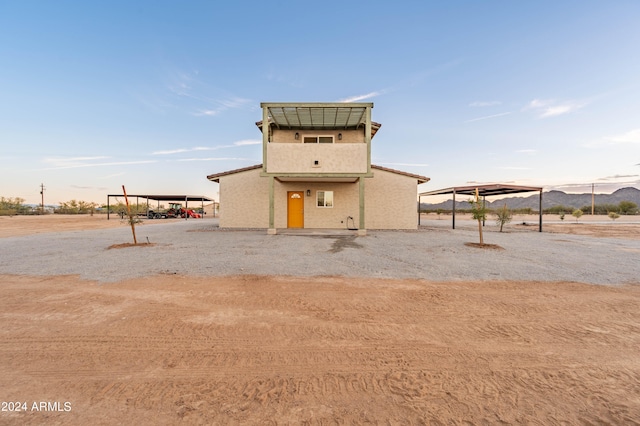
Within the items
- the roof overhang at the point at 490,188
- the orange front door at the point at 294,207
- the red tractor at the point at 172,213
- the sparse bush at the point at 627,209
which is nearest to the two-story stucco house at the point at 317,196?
the orange front door at the point at 294,207

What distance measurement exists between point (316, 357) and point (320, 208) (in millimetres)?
14033

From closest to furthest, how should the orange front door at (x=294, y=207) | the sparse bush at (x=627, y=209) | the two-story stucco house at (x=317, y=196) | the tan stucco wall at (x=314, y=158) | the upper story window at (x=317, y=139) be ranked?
the tan stucco wall at (x=314, y=158) < the two-story stucco house at (x=317, y=196) < the orange front door at (x=294, y=207) < the upper story window at (x=317, y=139) < the sparse bush at (x=627, y=209)

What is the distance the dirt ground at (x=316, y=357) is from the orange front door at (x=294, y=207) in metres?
12.0

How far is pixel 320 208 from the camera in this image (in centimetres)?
1673

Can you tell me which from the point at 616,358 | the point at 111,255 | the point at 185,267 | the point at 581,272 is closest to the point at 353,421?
the point at 616,358

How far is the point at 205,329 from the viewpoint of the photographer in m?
3.41

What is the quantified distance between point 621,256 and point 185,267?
44.9 ft

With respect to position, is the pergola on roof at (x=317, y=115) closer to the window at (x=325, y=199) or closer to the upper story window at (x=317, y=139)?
the upper story window at (x=317, y=139)

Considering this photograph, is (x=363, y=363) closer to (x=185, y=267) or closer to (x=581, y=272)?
(x=185, y=267)

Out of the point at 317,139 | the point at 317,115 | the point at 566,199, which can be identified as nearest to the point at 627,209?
the point at 317,139

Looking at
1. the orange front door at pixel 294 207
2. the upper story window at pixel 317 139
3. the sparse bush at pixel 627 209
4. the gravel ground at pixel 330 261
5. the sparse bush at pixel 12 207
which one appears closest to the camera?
the gravel ground at pixel 330 261

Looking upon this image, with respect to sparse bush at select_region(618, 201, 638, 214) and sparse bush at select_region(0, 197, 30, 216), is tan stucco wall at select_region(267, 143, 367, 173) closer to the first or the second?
sparse bush at select_region(0, 197, 30, 216)

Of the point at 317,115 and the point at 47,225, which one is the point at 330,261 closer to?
the point at 317,115

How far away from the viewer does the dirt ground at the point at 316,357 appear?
2.10m
